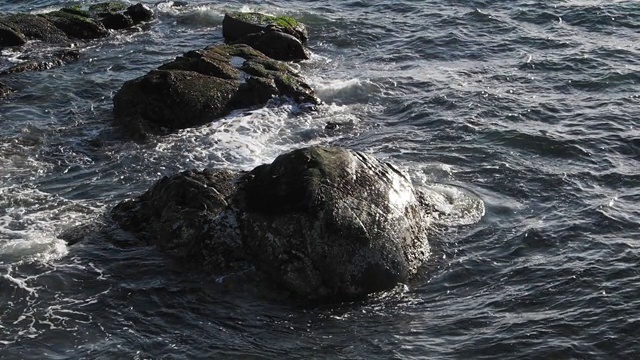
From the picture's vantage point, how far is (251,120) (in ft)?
74.3

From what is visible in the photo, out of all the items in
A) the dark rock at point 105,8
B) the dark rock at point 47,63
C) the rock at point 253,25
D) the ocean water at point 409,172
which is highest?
the dark rock at point 105,8

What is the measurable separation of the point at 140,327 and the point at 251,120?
10.2 meters

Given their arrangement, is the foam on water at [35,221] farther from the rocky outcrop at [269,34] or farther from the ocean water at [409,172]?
the rocky outcrop at [269,34]

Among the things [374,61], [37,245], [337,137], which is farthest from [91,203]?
[374,61]

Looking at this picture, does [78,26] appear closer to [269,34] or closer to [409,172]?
[269,34]

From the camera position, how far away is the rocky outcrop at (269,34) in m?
27.8

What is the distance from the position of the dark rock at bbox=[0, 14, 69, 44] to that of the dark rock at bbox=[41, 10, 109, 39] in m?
0.27

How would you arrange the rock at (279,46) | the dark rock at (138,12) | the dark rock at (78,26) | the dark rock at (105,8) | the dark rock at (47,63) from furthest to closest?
the dark rock at (138,12)
the dark rock at (105,8)
the dark rock at (78,26)
the rock at (279,46)
the dark rock at (47,63)

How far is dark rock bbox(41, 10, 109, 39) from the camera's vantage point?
30817 mm

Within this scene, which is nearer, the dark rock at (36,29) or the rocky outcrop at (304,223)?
the rocky outcrop at (304,223)

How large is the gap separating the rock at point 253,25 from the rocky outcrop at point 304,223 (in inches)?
570

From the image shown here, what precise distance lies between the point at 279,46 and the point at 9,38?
9.93m

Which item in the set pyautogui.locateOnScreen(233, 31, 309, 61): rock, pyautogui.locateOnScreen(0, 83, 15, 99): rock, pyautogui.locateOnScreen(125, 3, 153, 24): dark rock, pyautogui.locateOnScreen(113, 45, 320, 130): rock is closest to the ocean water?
pyautogui.locateOnScreen(0, 83, 15, 99): rock

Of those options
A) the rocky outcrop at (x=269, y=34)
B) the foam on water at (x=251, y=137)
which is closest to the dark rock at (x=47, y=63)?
the rocky outcrop at (x=269, y=34)
